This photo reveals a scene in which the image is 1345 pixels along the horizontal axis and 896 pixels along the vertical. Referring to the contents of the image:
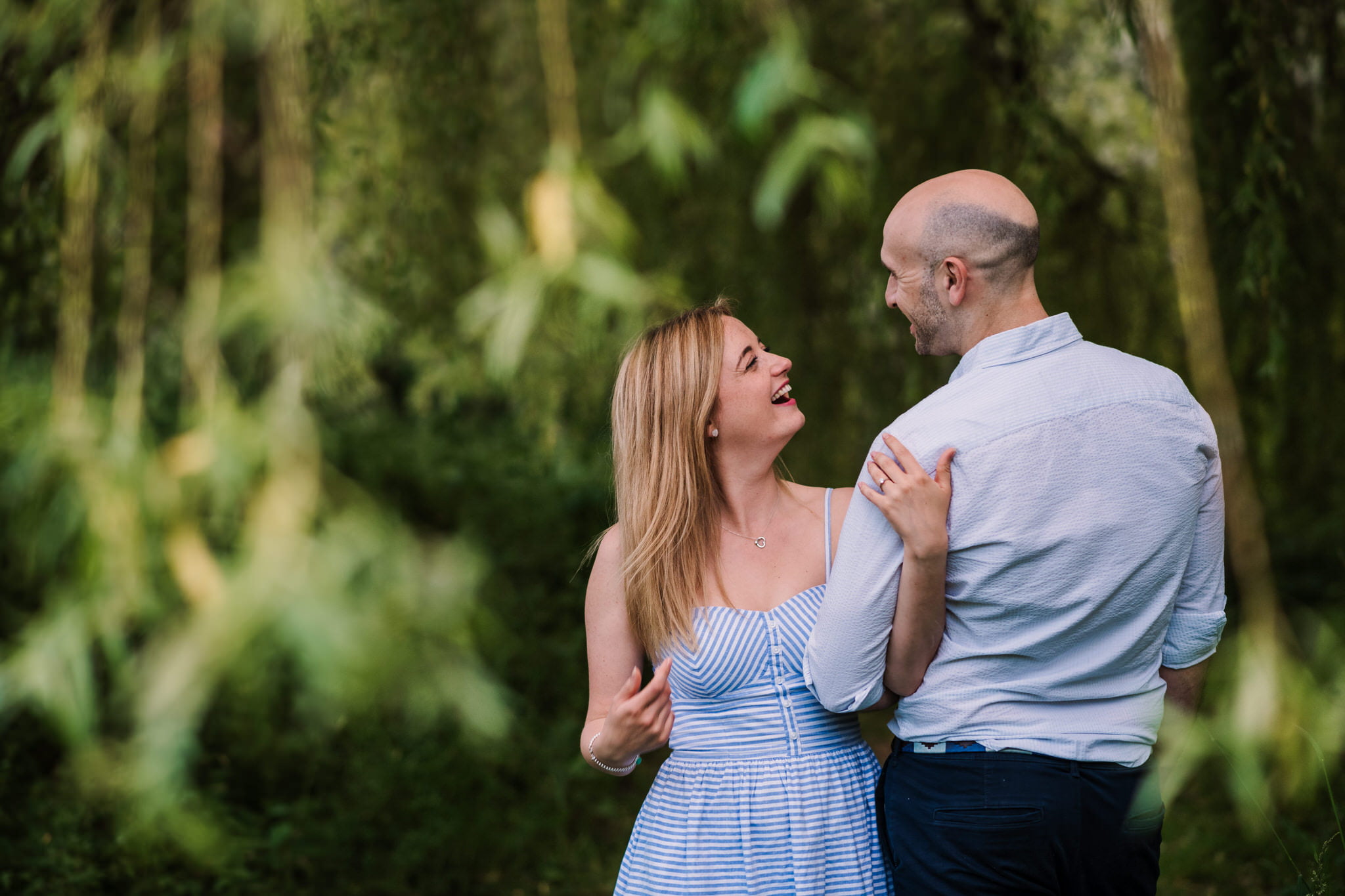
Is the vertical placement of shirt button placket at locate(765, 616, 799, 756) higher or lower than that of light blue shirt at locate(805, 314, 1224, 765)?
lower

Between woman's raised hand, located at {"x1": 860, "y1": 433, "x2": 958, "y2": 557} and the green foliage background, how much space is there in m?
0.38

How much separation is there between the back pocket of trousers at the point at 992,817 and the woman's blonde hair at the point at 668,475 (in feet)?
1.48

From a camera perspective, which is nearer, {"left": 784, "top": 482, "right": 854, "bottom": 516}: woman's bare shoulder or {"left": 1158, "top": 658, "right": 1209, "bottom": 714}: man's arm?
{"left": 1158, "top": 658, "right": 1209, "bottom": 714}: man's arm

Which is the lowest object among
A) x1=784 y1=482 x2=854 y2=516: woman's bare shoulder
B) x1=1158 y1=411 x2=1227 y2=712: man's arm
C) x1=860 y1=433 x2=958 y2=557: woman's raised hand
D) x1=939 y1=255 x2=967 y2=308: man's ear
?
x1=1158 y1=411 x2=1227 y2=712: man's arm

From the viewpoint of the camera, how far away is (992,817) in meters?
1.39

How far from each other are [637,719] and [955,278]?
2.34 ft

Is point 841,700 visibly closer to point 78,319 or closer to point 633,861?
point 633,861

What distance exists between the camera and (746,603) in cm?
174

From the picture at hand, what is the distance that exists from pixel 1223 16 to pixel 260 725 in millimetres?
3429

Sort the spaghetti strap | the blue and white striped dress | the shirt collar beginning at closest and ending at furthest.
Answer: the shirt collar → the blue and white striped dress → the spaghetti strap

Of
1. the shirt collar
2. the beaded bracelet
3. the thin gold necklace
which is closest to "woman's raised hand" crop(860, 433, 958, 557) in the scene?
the shirt collar

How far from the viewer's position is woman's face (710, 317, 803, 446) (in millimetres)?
1758

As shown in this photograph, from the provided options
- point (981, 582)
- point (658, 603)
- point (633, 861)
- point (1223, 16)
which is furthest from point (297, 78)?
point (1223, 16)

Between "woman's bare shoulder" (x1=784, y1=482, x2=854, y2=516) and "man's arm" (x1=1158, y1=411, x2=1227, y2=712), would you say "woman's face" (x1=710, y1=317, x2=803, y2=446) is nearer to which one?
"woman's bare shoulder" (x1=784, y1=482, x2=854, y2=516)
